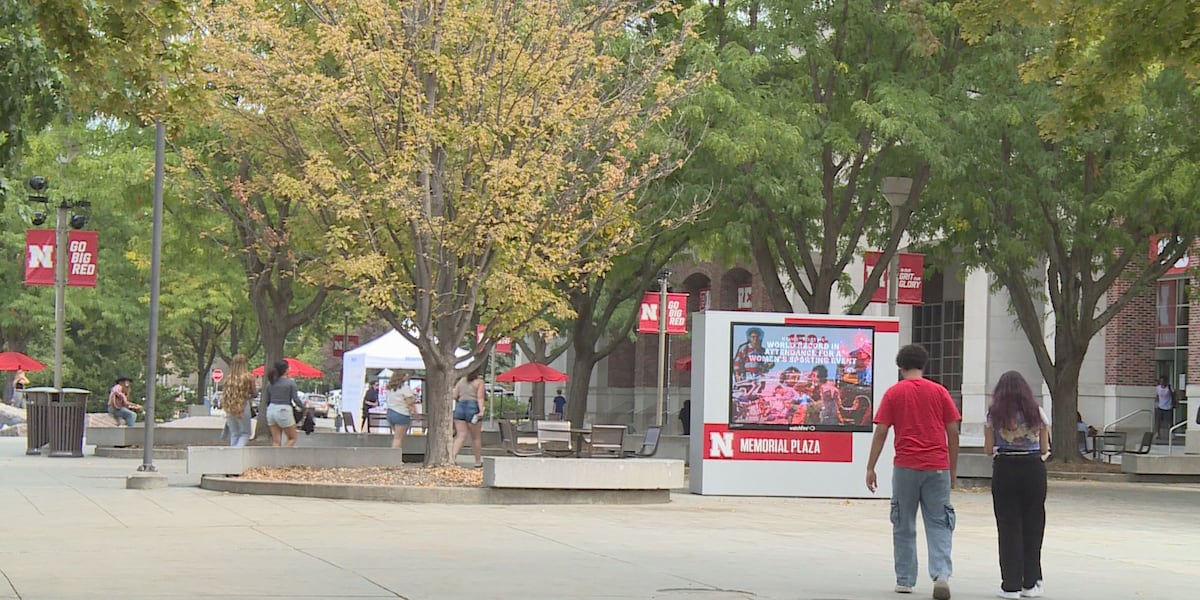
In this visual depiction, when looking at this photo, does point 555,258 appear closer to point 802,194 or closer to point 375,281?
point 375,281

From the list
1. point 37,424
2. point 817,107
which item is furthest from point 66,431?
point 817,107

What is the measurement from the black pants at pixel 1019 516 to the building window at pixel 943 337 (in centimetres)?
4202

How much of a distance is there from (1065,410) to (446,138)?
16355 millimetres

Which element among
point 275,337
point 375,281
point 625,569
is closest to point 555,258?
point 375,281

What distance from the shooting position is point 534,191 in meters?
21.4

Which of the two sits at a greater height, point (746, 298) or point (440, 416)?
point (746, 298)

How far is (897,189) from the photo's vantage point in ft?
84.4

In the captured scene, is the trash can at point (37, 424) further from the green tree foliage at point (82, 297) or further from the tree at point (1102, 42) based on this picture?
the tree at point (1102, 42)

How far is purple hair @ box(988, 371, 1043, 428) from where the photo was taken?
36.9 ft

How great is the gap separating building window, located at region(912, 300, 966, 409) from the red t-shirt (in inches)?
1654

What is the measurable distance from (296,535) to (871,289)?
57.7 feet

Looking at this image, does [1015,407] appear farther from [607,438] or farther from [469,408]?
[469,408]

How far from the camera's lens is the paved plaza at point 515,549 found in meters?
10.8

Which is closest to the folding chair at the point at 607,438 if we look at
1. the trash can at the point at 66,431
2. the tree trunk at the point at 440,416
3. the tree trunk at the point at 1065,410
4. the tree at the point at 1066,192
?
the tree trunk at the point at 440,416
